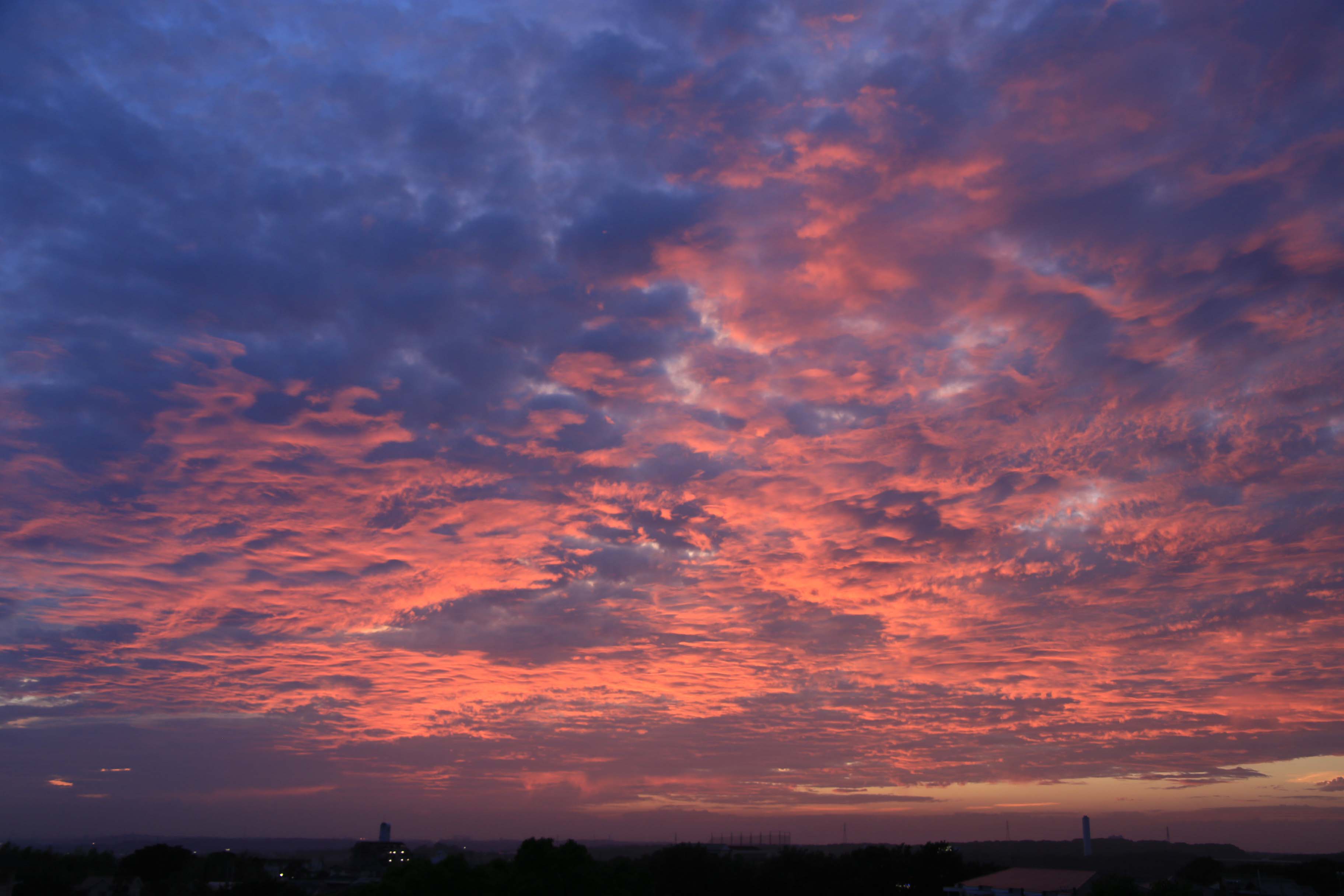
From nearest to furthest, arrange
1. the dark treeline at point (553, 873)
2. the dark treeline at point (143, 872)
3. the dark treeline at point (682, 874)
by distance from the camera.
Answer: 1. the dark treeline at point (682, 874)
2. the dark treeline at point (553, 873)
3. the dark treeline at point (143, 872)

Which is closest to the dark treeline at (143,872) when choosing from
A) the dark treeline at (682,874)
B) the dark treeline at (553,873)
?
the dark treeline at (553,873)

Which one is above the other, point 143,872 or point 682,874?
point 682,874

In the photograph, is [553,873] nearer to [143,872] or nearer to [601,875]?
[601,875]

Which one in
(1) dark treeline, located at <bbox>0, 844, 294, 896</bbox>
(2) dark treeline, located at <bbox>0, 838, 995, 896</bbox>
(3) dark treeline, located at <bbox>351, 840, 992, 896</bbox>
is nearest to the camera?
(3) dark treeline, located at <bbox>351, 840, 992, 896</bbox>

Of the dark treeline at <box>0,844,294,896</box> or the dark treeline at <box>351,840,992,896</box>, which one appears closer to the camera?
the dark treeline at <box>351,840,992,896</box>

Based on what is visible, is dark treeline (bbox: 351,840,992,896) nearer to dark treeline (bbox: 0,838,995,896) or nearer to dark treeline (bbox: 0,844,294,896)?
dark treeline (bbox: 0,838,995,896)

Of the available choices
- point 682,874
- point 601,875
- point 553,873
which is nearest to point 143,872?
point 682,874

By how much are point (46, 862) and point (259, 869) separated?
24801mm

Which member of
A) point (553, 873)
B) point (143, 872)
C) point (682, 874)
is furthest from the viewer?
point (143, 872)

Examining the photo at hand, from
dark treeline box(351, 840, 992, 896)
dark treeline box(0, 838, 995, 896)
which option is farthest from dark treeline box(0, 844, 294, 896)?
dark treeline box(351, 840, 992, 896)

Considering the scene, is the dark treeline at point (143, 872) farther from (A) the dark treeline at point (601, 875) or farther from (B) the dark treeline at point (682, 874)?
(B) the dark treeline at point (682, 874)

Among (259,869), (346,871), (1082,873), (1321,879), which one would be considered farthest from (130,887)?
(1321,879)

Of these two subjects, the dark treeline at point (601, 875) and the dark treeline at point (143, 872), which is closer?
the dark treeline at point (601, 875)

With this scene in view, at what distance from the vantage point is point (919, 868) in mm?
83625
